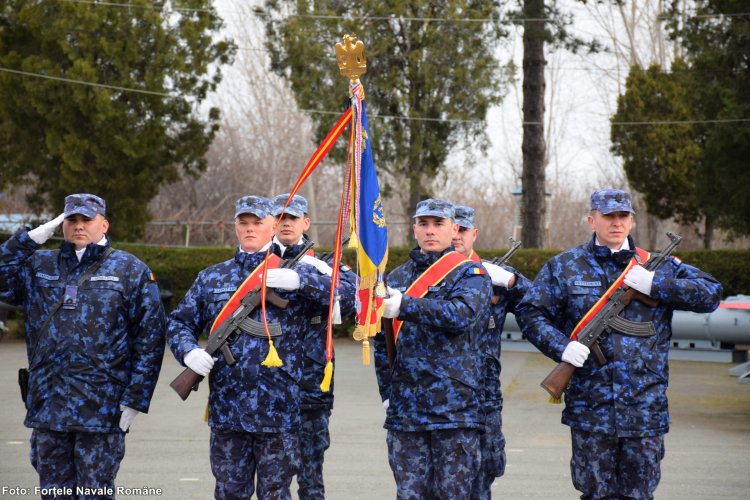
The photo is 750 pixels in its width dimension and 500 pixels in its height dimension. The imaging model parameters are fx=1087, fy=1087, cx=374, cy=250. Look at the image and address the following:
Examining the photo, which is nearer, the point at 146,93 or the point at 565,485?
the point at 565,485

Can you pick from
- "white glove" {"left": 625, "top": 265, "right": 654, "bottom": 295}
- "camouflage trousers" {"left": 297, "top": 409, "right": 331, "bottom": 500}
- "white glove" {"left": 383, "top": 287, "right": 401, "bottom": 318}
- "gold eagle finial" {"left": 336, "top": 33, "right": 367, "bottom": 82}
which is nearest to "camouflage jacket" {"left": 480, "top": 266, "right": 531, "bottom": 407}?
"camouflage trousers" {"left": 297, "top": 409, "right": 331, "bottom": 500}

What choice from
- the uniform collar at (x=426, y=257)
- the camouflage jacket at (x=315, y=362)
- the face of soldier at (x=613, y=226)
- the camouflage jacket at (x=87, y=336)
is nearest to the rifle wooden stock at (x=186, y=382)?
the camouflage jacket at (x=87, y=336)

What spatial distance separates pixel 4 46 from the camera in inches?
949

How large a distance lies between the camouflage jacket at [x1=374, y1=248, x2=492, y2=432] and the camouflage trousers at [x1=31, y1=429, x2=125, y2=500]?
164 centimetres

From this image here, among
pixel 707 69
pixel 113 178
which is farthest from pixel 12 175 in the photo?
pixel 707 69

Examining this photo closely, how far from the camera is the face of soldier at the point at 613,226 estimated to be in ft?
20.7

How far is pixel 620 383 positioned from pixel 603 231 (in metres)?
0.90

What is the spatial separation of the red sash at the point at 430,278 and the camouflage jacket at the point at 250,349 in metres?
0.45

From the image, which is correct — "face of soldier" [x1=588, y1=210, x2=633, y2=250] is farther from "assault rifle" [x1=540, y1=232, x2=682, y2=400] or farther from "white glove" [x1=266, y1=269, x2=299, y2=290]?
"white glove" [x1=266, y1=269, x2=299, y2=290]

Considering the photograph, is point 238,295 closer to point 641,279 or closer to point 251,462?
point 251,462

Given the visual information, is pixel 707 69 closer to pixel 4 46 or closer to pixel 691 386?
pixel 691 386

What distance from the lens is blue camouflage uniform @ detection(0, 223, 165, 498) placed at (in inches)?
245

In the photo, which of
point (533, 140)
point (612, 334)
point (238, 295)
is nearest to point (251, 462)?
point (238, 295)

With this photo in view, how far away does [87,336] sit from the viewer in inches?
248
